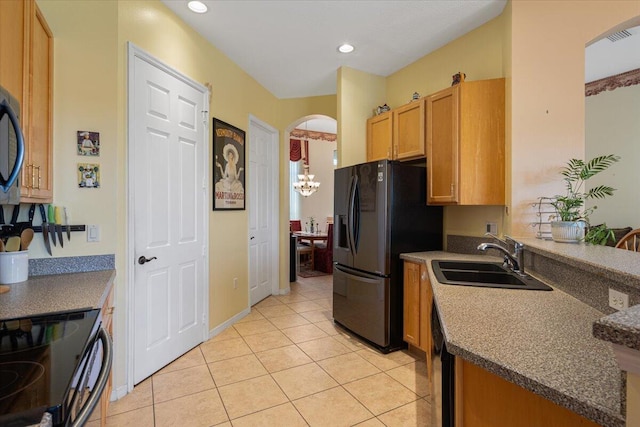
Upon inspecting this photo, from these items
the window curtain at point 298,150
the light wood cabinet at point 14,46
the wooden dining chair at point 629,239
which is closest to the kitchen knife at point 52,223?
the light wood cabinet at point 14,46

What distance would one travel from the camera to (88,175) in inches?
79.4

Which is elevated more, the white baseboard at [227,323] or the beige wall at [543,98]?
the beige wall at [543,98]

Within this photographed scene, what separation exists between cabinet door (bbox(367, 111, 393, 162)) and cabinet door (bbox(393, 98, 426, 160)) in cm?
8

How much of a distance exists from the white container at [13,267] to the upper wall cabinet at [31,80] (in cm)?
31

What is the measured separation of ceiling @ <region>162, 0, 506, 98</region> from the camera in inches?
98.0

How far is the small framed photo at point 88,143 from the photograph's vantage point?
6.55 feet

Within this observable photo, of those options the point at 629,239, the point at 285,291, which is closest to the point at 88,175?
the point at 285,291

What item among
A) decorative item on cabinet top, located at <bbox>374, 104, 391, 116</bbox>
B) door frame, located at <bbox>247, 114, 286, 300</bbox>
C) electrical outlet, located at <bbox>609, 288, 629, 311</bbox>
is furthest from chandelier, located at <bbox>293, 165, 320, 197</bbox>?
electrical outlet, located at <bbox>609, 288, 629, 311</bbox>

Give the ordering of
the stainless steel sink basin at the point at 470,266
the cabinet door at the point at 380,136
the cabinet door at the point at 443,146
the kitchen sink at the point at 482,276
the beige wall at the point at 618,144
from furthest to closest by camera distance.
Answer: the beige wall at the point at 618,144 < the cabinet door at the point at 380,136 < the cabinet door at the point at 443,146 < the stainless steel sink basin at the point at 470,266 < the kitchen sink at the point at 482,276

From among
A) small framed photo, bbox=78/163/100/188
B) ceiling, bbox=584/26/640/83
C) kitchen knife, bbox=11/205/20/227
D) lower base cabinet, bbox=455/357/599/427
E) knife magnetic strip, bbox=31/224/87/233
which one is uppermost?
ceiling, bbox=584/26/640/83

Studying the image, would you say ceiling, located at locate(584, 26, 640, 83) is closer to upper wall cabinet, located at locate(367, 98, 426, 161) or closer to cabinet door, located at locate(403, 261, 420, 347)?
upper wall cabinet, located at locate(367, 98, 426, 161)

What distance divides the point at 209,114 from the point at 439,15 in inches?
87.5

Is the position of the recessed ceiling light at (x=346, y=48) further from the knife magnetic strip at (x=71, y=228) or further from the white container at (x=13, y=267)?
the white container at (x=13, y=267)

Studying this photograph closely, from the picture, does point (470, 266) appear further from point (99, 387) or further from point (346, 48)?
point (346, 48)
